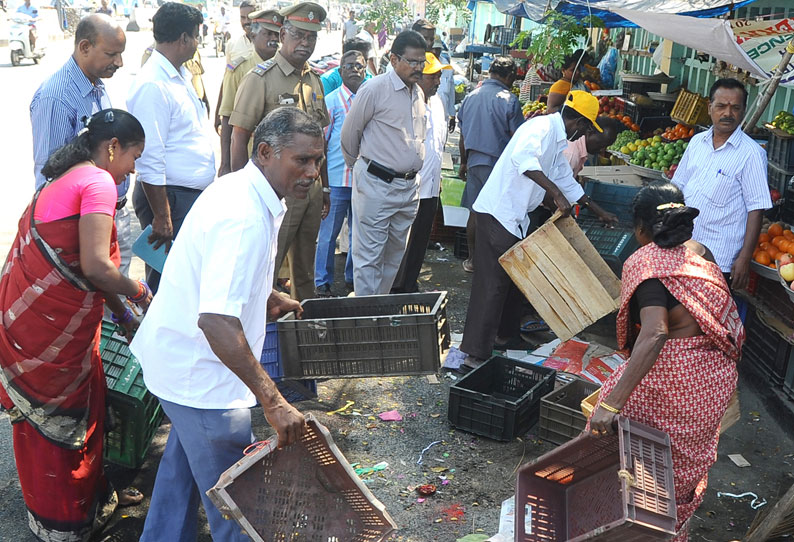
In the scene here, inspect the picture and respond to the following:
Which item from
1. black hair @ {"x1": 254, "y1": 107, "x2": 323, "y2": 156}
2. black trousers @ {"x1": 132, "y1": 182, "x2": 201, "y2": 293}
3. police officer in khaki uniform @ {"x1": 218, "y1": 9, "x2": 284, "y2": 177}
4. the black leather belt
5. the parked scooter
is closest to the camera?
black hair @ {"x1": 254, "y1": 107, "x2": 323, "y2": 156}

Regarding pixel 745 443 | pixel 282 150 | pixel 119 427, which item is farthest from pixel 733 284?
pixel 119 427

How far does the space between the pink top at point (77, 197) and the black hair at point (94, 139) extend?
11 cm

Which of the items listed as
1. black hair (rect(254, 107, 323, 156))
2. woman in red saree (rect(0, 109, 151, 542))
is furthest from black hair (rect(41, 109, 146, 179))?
black hair (rect(254, 107, 323, 156))

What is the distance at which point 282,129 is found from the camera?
A: 119 inches

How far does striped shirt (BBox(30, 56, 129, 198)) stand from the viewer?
4.74m

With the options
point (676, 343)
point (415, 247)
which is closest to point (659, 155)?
point (415, 247)

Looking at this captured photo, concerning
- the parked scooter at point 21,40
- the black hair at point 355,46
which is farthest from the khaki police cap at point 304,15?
the parked scooter at point 21,40

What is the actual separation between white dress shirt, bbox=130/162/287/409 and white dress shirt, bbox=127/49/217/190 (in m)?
2.31

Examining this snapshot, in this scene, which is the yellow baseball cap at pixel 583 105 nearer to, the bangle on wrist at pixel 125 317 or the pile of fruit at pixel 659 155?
the pile of fruit at pixel 659 155

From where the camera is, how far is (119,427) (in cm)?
444

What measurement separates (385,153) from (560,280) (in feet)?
5.71

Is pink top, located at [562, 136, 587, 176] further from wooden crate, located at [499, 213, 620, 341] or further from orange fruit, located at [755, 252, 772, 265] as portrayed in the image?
orange fruit, located at [755, 252, 772, 265]

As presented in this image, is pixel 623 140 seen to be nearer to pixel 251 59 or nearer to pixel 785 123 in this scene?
pixel 785 123

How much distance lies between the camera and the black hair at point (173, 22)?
5.32 m
